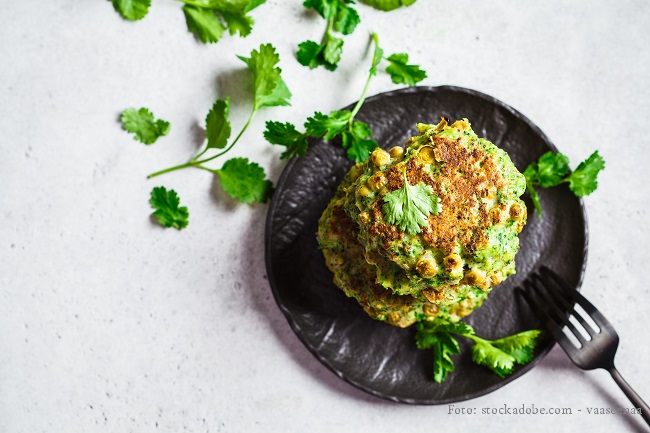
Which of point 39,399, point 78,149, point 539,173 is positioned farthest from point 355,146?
point 39,399

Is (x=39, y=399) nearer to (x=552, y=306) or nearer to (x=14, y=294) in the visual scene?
(x=14, y=294)

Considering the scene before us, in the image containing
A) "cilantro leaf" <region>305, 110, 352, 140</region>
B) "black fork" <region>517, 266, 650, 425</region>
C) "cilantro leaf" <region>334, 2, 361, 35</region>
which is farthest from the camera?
"cilantro leaf" <region>334, 2, 361, 35</region>

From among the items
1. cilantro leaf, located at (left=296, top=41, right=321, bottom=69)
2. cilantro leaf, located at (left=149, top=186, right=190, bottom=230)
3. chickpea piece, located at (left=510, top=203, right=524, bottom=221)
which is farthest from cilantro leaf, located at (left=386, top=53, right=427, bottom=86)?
cilantro leaf, located at (left=149, top=186, right=190, bottom=230)

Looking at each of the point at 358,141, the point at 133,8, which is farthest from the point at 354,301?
the point at 133,8

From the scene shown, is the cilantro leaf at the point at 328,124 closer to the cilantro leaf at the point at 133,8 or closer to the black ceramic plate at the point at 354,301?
the black ceramic plate at the point at 354,301

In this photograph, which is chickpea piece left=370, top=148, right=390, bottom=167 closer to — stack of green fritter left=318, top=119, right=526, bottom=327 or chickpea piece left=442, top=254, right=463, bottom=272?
stack of green fritter left=318, top=119, right=526, bottom=327
